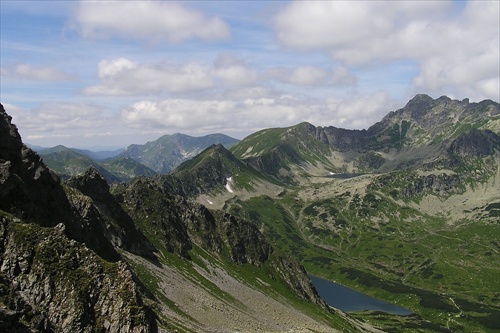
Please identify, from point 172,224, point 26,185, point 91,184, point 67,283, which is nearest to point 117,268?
point 67,283

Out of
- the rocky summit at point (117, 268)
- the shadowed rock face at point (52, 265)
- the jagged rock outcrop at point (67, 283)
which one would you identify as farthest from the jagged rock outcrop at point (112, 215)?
the jagged rock outcrop at point (67, 283)

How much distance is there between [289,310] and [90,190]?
78640 mm

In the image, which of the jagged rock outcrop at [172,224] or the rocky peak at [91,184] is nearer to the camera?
the rocky peak at [91,184]

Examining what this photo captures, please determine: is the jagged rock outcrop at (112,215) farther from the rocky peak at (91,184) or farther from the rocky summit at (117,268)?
the rocky summit at (117,268)

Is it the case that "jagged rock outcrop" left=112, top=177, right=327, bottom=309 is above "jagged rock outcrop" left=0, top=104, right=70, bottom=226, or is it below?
below

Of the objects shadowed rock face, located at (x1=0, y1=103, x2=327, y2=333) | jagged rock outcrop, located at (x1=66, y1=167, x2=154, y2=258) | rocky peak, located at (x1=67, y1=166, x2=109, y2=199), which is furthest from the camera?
rocky peak, located at (x1=67, y1=166, x2=109, y2=199)

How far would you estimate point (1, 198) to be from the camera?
7019cm

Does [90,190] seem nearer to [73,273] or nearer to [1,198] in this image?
[1,198]

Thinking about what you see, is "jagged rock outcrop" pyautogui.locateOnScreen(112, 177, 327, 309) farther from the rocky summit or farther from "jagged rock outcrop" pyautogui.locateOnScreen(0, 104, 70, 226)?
"jagged rock outcrop" pyautogui.locateOnScreen(0, 104, 70, 226)

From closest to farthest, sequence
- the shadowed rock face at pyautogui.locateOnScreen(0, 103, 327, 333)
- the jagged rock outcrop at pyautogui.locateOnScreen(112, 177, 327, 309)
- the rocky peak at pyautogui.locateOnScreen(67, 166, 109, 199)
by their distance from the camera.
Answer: the shadowed rock face at pyautogui.locateOnScreen(0, 103, 327, 333) < the rocky peak at pyautogui.locateOnScreen(67, 166, 109, 199) < the jagged rock outcrop at pyautogui.locateOnScreen(112, 177, 327, 309)

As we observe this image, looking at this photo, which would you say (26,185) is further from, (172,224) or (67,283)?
(172,224)

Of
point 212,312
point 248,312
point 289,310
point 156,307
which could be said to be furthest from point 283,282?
point 156,307

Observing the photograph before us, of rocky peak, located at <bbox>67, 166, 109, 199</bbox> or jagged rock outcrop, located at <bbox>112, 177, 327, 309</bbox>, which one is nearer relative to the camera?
rocky peak, located at <bbox>67, 166, 109, 199</bbox>

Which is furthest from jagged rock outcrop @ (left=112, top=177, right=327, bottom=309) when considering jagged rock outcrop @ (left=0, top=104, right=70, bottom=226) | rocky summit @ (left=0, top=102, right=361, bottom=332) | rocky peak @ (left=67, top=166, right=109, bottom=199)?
jagged rock outcrop @ (left=0, top=104, right=70, bottom=226)
